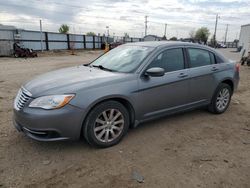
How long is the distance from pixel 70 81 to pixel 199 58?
8.65 ft

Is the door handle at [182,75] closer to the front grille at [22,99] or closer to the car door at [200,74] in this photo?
the car door at [200,74]

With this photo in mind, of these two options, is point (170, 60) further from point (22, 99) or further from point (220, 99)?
point (22, 99)

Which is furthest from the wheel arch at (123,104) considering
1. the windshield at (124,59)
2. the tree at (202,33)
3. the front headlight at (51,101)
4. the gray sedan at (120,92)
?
the tree at (202,33)

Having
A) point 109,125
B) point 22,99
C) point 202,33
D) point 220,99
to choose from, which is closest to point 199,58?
point 220,99

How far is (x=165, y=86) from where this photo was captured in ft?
12.6

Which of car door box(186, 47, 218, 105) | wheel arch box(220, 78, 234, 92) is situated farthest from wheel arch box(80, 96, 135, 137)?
wheel arch box(220, 78, 234, 92)

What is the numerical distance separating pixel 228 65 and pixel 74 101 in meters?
3.61

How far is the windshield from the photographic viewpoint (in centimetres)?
375

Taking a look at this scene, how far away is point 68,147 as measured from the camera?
3.35m

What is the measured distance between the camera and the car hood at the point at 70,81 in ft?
10.1

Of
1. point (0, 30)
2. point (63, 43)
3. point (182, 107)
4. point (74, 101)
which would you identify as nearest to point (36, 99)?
point (74, 101)

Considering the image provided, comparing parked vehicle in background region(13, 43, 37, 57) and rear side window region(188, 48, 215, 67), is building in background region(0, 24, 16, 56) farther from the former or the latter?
rear side window region(188, 48, 215, 67)

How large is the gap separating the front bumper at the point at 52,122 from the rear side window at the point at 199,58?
246 centimetres

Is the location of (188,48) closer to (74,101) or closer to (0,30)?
(74,101)
